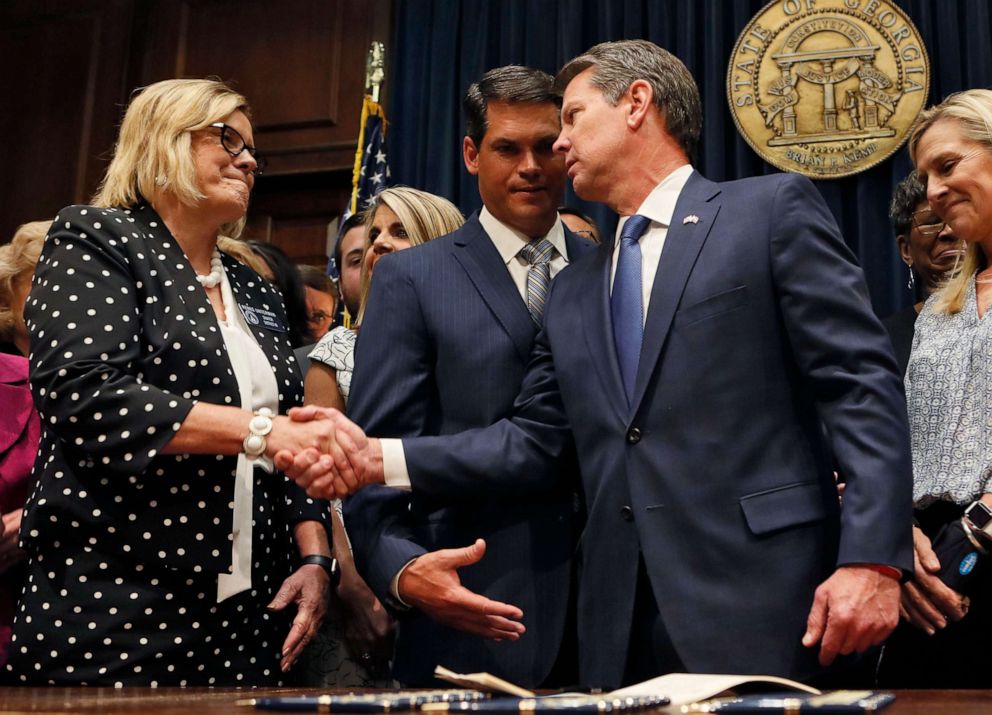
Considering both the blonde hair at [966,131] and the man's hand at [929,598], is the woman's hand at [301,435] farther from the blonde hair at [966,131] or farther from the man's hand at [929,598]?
the blonde hair at [966,131]

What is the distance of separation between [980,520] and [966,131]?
2.53ft

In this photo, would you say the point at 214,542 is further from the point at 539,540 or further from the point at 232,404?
the point at 539,540

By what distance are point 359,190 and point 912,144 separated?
2.59 meters

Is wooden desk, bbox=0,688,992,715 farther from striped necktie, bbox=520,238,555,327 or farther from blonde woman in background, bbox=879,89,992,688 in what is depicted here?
striped necktie, bbox=520,238,555,327

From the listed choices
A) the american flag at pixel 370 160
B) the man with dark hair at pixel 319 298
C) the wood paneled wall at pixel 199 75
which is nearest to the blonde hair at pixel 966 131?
the man with dark hair at pixel 319 298

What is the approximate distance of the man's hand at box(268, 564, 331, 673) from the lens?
2074mm

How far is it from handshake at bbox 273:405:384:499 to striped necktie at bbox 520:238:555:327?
39cm

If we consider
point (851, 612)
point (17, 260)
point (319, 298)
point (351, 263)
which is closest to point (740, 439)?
point (851, 612)

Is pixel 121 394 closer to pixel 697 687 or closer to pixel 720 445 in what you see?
pixel 720 445

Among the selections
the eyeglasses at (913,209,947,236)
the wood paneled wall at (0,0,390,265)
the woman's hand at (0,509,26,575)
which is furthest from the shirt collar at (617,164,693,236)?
the wood paneled wall at (0,0,390,265)

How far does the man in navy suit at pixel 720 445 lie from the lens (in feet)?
5.31

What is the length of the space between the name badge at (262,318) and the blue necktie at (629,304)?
74 cm

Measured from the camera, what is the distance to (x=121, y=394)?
1870mm

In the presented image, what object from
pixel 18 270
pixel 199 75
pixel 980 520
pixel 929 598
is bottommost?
pixel 929 598
